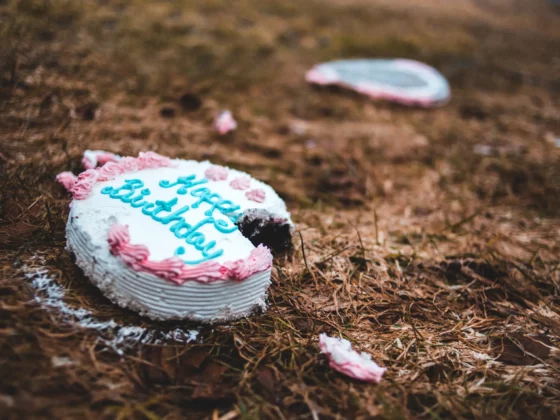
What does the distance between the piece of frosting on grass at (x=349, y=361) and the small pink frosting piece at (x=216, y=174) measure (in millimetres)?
1024

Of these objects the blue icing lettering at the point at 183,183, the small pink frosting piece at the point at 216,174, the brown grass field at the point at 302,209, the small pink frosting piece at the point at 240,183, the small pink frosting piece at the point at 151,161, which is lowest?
the brown grass field at the point at 302,209

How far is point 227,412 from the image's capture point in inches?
70.2

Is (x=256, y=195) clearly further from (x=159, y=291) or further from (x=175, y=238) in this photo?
(x=159, y=291)

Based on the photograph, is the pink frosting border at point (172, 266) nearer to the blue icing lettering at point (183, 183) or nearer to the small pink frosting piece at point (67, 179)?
the blue icing lettering at point (183, 183)

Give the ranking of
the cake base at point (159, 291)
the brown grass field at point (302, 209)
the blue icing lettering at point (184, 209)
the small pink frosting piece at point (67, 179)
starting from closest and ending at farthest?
1. the brown grass field at point (302, 209)
2. the cake base at point (159, 291)
3. the blue icing lettering at point (184, 209)
4. the small pink frosting piece at point (67, 179)

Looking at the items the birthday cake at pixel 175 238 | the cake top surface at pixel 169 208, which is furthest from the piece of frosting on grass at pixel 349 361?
the cake top surface at pixel 169 208

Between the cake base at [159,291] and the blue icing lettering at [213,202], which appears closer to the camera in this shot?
the cake base at [159,291]

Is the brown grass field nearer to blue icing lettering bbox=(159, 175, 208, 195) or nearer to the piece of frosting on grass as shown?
the piece of frosting on grass

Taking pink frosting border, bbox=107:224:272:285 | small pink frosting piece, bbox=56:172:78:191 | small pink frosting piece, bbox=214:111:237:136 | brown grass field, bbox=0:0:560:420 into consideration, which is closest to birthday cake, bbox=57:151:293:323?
pink frosting border, bbox=107:224:272:285

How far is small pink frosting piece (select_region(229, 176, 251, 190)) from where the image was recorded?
8.48 feet

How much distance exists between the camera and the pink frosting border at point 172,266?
1959 mm

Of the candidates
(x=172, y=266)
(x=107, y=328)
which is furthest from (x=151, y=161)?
(x=107, y=328)

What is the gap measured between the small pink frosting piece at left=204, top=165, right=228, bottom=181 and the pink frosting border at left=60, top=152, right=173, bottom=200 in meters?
0.22

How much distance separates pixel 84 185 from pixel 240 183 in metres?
0.76
